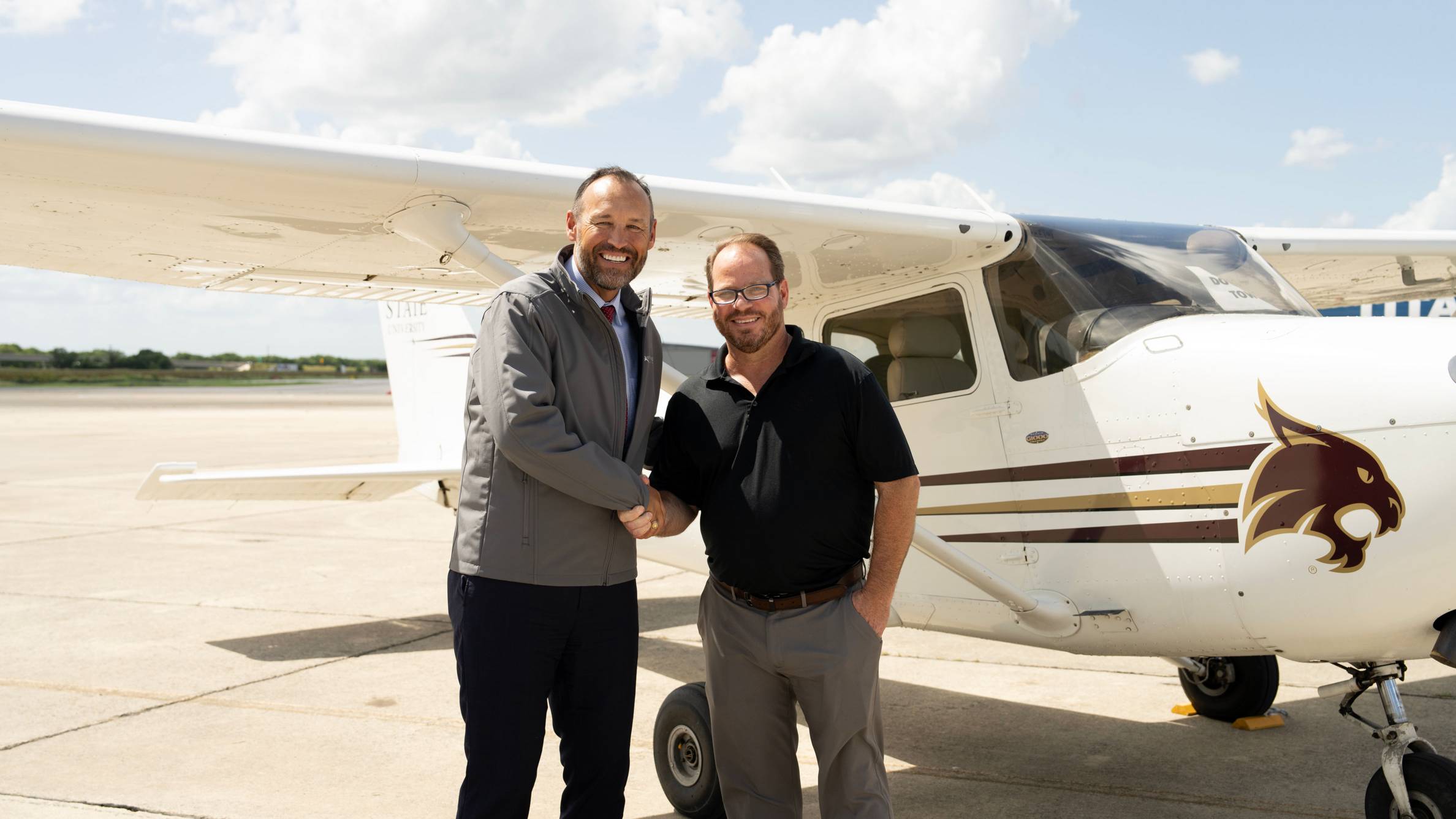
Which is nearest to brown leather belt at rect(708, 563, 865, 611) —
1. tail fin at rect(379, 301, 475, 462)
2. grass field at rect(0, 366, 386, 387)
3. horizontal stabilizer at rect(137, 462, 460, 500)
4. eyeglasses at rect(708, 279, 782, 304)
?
eyeglasses at rect(708, 279, 782, 304)

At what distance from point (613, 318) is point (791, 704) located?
42.4 inches

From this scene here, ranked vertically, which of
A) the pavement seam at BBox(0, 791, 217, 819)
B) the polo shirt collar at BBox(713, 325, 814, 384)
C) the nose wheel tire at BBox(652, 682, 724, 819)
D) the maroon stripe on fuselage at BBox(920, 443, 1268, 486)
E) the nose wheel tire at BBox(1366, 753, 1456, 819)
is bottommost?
the pavement seam at BBox(0, 791, 217, 819)

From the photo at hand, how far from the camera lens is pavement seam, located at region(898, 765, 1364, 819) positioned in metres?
3.94

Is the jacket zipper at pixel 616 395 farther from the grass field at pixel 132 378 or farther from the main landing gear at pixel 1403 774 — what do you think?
the grass field at pixel 132 378

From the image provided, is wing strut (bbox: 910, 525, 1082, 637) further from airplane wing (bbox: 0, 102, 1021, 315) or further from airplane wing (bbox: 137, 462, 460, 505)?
airplane wing (bbox: 137, 462, 460, 505)

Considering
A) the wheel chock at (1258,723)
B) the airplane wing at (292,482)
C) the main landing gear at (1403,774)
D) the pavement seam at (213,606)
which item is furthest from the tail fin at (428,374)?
the main landing gear at (1403,774)

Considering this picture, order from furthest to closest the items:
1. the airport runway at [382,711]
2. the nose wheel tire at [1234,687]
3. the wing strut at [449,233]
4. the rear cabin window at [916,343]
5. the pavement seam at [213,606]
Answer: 1. the pavement seam at [213,606]
2. the nose wheel tire at [1234,687]
3. the rear cabin window at [916,343]
4. the airport runway at [382,711]
5. the wing strut at [449,233]

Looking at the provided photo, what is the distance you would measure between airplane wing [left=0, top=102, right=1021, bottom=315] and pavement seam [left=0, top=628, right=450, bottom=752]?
1.99 meters

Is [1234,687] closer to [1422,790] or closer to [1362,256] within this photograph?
[1422,790]

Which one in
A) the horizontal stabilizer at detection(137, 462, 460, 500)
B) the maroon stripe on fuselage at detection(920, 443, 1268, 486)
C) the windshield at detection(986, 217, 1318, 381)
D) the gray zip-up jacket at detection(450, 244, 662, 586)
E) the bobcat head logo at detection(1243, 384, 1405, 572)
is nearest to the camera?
the gray zip-up jacket at detection(450, 244, 662, 586)

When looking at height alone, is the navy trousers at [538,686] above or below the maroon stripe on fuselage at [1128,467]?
below

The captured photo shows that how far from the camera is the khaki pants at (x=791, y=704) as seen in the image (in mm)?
2662

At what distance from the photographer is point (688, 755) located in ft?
13.5

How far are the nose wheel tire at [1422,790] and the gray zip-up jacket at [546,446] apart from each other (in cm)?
240
